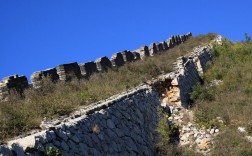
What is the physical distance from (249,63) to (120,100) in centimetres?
1479

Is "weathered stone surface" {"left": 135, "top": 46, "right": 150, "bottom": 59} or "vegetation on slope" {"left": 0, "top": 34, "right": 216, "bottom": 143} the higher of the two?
"weathered stone surface" {"left": 135, "top": 46, "right": 150, "bottom": 59}

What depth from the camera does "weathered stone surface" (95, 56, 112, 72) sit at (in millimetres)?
19353

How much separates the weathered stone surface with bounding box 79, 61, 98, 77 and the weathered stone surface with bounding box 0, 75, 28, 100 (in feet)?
13.3

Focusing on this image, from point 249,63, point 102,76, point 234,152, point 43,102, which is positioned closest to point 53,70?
point 102,76

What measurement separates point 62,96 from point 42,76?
228 centimetres

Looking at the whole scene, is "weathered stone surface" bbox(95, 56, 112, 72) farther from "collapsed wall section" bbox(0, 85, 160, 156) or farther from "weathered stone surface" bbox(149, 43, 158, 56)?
"weathered stone surface" bbox(149, 43, 158, 56)

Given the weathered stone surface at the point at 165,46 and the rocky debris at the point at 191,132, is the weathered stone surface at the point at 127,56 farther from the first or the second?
the weathered stone surface at the point at 165,46

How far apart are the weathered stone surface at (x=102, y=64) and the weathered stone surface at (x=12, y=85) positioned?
5772mm

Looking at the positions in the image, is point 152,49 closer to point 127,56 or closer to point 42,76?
point 127,56

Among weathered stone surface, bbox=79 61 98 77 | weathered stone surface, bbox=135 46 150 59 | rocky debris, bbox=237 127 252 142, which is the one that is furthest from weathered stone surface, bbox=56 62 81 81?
weathered stone surface, bbox=135 46 150 59

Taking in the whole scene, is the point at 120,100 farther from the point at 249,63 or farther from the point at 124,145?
the point at 249,63

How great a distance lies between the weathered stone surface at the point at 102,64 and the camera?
63.5 feet

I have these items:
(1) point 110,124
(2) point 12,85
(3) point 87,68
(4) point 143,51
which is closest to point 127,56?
(4) point 143,51

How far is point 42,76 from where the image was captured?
1482 centimetres
